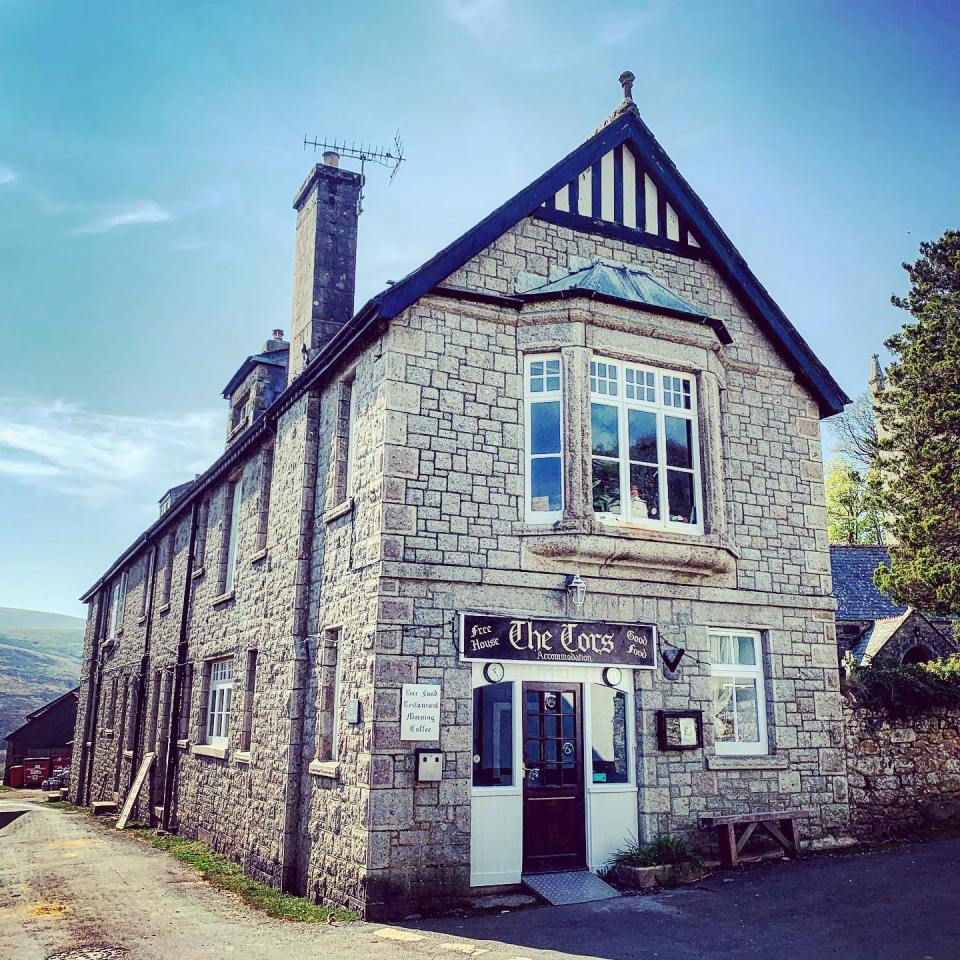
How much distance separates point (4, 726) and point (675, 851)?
205 feet

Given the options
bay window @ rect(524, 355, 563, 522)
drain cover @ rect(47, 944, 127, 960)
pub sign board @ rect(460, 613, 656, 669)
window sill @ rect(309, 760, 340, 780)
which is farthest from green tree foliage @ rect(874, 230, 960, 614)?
drain cover @ rect(47, 944, 127, 960)

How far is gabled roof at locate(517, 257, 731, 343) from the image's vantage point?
431 inches

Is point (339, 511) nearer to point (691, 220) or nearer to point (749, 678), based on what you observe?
point (749, 678)

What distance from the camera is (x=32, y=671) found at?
8612 cm

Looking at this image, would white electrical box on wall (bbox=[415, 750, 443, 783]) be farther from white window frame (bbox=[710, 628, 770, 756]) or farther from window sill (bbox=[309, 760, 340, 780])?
white window frame (bbox=[710, 628, 770, 756])

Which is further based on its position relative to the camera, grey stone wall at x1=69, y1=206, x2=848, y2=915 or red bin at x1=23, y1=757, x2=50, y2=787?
red bin at x1=23, y1=757, x2=50, y2=787

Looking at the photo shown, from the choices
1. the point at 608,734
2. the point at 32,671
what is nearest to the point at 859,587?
the point at 608,734

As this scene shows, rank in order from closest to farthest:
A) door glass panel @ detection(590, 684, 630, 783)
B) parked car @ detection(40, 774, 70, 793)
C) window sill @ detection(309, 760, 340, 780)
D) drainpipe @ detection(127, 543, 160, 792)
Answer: window sill @ detection(309, 760, 340, 780) → door glass panel @ detection(590, 684, 630, 783) → drainpipe @ detection(127, 543, 160, 792) → parked car @ detection(40, 774, 70, 793)

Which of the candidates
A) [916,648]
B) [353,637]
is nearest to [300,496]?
[353,637]

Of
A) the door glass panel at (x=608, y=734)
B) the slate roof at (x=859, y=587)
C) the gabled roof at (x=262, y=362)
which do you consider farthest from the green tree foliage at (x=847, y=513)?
the door glass panel at (x=608, y=734)

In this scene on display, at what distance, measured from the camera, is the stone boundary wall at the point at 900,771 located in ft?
38.8

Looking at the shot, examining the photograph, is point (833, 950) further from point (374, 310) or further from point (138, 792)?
point (138, 792)

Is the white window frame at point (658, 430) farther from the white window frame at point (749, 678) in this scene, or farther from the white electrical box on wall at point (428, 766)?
the white electrical box on wall at point (428, 766)

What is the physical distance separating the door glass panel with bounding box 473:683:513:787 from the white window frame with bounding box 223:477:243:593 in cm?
766
